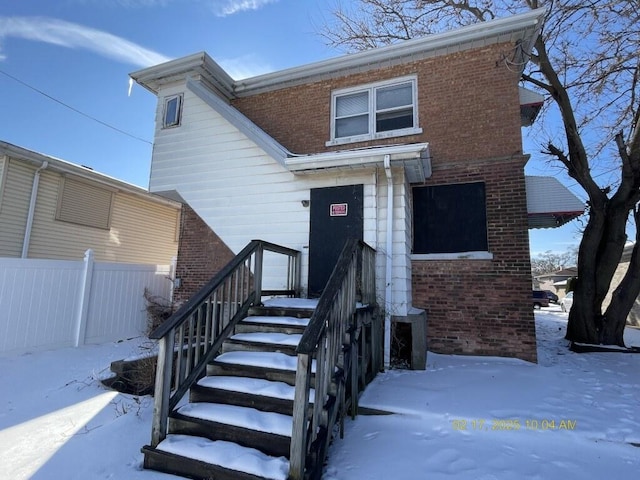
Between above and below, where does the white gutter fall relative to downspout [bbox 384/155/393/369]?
above

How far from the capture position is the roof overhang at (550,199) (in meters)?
6.22

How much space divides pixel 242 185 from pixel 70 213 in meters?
7.25

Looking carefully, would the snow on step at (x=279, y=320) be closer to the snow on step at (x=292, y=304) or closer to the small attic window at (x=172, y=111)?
the snow on step at (x=292, y=304)

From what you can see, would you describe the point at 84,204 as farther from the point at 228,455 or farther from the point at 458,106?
the point at 458,106

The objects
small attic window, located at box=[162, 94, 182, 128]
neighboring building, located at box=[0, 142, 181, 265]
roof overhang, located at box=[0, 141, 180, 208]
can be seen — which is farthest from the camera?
neighboring building, located at box=[0, 142, 181, 265]

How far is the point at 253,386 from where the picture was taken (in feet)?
10.6

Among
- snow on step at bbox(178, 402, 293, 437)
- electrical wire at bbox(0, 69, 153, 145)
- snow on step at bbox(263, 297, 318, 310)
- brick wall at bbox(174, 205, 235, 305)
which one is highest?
electrical wire at bbox(0, 69, 153, 145)

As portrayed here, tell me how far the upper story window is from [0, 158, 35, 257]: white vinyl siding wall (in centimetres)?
853

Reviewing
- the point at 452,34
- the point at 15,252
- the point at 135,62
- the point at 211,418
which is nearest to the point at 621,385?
the point at 211,418

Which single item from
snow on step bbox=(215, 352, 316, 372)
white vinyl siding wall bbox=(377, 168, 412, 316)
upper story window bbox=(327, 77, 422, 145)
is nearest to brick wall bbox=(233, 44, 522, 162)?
upper story window bbox=(327, 77, 422, 145)

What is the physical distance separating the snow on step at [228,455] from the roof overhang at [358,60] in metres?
7.68

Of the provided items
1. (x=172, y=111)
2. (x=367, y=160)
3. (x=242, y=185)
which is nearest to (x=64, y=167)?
(x=172, y=111)

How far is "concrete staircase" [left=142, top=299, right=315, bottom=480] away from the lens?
8.60 feet

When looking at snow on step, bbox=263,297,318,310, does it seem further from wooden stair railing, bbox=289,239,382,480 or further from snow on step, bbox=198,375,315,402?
snow on step, bbox=198,375,315,402
